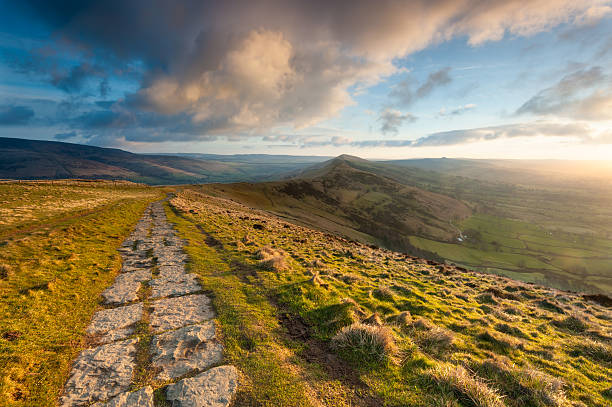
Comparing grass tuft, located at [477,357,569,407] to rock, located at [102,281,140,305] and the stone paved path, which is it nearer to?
the stone paved path

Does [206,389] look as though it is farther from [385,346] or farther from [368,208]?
[368,208]

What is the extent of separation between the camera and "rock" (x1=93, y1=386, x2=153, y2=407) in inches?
192

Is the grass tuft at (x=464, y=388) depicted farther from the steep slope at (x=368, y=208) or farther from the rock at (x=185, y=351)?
the steep slope at (x=368, y=208)

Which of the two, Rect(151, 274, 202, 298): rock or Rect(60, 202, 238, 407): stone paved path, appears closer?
Rect(60, 202, 238, 407): stone paved path

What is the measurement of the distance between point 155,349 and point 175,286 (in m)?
4.64

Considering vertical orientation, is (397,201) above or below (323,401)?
below

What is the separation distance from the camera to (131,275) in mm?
12062

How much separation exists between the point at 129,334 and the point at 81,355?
118 cm

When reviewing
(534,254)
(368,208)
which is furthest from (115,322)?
(534,254)

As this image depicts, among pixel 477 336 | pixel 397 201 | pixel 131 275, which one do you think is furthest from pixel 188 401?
pixel 397 201

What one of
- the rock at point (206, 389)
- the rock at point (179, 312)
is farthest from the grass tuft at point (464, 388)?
the rock at point (179, 312)

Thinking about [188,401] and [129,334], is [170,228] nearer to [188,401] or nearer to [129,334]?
[129,334]

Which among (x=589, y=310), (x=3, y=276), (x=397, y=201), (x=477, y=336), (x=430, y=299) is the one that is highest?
(x=3, y=276)

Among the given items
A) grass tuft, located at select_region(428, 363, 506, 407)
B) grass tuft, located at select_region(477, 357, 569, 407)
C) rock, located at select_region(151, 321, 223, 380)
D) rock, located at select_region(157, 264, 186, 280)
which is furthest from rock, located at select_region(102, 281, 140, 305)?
grass tuft, located at select_region(477, 357, 569, 407)
